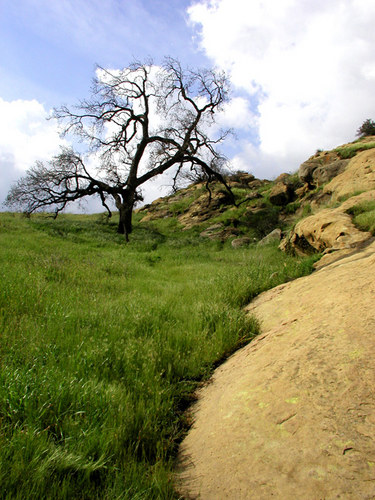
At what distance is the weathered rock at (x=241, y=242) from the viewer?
1492cm

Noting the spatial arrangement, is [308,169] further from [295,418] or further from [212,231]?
[295,418]

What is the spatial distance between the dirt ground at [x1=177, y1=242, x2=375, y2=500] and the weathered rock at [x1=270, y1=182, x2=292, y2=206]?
16.1 meters

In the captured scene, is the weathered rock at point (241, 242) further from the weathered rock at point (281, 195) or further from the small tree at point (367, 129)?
the small tree at point (367, 129)

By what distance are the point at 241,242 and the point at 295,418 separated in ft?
45.6

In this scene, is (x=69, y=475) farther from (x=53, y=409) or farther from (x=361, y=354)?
(x=361, y=354)

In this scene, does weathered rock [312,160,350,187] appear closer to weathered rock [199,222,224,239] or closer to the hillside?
weathered rock [199,222,224,239]

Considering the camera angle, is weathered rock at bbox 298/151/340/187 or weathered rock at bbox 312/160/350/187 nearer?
weathered rock at bbox 312/160/350/187

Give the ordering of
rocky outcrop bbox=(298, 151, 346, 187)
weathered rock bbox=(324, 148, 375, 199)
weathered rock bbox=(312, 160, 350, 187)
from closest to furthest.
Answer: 1. weathered rock bbox=(324, 148, 375, 199)
2. weathered rock bbox=(312, 160, 350, 187)
3. rocky outcrop bbox=(298, 151, 346, 187)

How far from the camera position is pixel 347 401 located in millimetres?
1604

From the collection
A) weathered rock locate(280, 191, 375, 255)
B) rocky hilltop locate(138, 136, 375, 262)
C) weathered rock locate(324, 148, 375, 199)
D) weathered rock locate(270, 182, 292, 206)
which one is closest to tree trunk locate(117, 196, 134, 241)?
rocky hilltop locate(138, 136, 375, 262)

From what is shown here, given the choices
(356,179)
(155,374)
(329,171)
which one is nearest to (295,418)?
(155,374)

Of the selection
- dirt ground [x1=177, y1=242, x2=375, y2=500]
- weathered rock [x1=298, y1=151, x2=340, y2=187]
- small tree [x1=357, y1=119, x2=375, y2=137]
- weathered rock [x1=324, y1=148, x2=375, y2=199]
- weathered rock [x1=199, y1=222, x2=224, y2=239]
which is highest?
small tree [x1=357, y1=119, x2=375, y2=137]

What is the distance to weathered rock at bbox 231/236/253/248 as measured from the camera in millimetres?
14917

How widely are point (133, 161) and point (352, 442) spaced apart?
74.6ft
